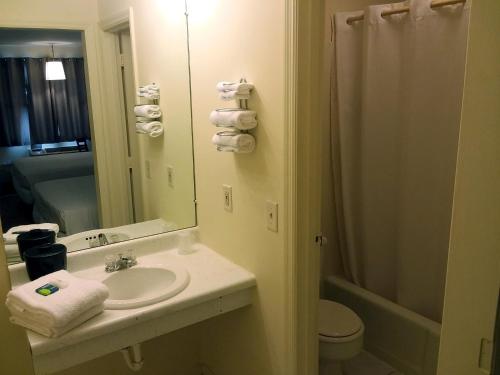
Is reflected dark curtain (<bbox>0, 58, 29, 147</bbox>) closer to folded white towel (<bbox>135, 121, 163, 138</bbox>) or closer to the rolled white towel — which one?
folded white towel (<bbox>135, 121, 163, 138</bbox>)

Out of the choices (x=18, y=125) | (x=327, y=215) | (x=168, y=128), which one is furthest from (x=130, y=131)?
(x=327, y=215)

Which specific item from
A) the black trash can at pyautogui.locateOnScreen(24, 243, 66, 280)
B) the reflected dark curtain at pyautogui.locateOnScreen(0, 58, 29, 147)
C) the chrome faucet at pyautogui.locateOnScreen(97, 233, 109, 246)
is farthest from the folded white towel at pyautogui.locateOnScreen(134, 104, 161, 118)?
the black trash can at pyautogui.locateOnScreen(24, 243, 66, 280)

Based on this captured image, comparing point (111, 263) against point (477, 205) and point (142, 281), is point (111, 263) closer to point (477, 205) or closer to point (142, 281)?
point (142, 281)

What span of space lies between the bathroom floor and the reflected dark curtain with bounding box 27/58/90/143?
6.40ft

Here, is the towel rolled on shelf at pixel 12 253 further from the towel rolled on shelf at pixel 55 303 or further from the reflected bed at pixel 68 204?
the towel rolled on shelf at pixel 55 303

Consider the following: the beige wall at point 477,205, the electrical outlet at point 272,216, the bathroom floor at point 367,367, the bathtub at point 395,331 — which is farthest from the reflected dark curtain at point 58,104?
the bathroom floor at point 367,367

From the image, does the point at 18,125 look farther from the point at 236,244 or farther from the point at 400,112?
the point at 400,112

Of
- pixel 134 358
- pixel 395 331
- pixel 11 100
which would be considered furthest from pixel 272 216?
pixel 395 331

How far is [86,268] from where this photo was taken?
181 cm

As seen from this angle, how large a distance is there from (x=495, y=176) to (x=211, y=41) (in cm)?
141

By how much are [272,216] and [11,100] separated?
115 centimetres

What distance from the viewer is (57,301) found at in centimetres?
132

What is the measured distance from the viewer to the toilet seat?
1.99 m

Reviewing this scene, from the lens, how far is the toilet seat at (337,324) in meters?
1.99
